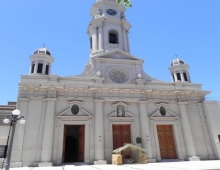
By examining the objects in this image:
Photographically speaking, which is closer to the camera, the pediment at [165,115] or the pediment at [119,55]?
the pediment at [165,115]

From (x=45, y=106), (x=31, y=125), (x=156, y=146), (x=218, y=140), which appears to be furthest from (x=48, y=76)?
(x=218, y=140)

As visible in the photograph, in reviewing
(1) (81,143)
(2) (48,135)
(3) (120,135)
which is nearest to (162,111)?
(3) (120,135)

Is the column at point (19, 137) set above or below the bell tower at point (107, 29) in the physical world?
below

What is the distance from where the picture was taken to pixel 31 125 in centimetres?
1759

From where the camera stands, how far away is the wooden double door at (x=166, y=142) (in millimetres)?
19766

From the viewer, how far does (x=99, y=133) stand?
1831cm

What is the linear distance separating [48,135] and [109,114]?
6.40m

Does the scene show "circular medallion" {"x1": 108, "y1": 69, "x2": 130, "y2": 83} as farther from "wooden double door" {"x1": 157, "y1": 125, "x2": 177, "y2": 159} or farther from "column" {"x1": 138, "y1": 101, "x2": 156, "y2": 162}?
"wooden double door" {"x1": 157, "y1": 125, "x2": 177, "y2": 159}

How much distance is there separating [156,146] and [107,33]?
16393mm

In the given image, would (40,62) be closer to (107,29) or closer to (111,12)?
(107,29)

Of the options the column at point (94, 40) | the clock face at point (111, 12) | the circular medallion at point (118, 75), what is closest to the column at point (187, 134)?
the circular medallion at point (118, 75)

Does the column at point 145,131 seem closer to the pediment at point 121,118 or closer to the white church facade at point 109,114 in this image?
the white church facade at point 109,114

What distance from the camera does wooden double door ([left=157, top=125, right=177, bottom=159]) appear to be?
19.8 m

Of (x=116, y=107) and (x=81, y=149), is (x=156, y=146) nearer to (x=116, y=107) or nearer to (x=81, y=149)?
(x=116, y=107)
